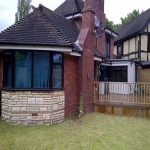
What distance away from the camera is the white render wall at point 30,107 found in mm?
6703

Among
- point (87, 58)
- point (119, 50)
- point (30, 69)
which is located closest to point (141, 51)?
point (119, 50)

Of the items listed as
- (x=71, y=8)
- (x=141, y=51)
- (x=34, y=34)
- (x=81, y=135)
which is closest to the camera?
(x=81, y=135)

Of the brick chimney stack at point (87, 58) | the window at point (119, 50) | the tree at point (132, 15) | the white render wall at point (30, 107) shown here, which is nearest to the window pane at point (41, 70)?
the white render wall at point (30, 107)

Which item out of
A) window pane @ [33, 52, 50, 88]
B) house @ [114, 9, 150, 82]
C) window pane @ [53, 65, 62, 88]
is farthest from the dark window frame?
window pane @ [33, 52, 50, 88]

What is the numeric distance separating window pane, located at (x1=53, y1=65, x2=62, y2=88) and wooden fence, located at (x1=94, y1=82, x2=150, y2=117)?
9.47 feet

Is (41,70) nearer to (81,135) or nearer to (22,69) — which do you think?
(22,69)

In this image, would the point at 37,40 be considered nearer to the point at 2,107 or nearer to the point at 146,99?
the point at 2,107

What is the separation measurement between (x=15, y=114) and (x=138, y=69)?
12.2 meters

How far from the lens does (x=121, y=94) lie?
29.7 feet

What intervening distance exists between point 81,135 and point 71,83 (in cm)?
309

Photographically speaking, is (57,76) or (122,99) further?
(122,99)

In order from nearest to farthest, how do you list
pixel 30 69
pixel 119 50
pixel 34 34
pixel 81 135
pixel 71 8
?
pixel 81 135, pixel 30 69, pixel 34 34, pixel 71 8, pixel 119 50

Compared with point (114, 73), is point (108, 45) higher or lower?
higher

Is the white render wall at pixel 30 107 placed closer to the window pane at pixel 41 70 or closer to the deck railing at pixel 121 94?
the window pane at pixel 41 70
